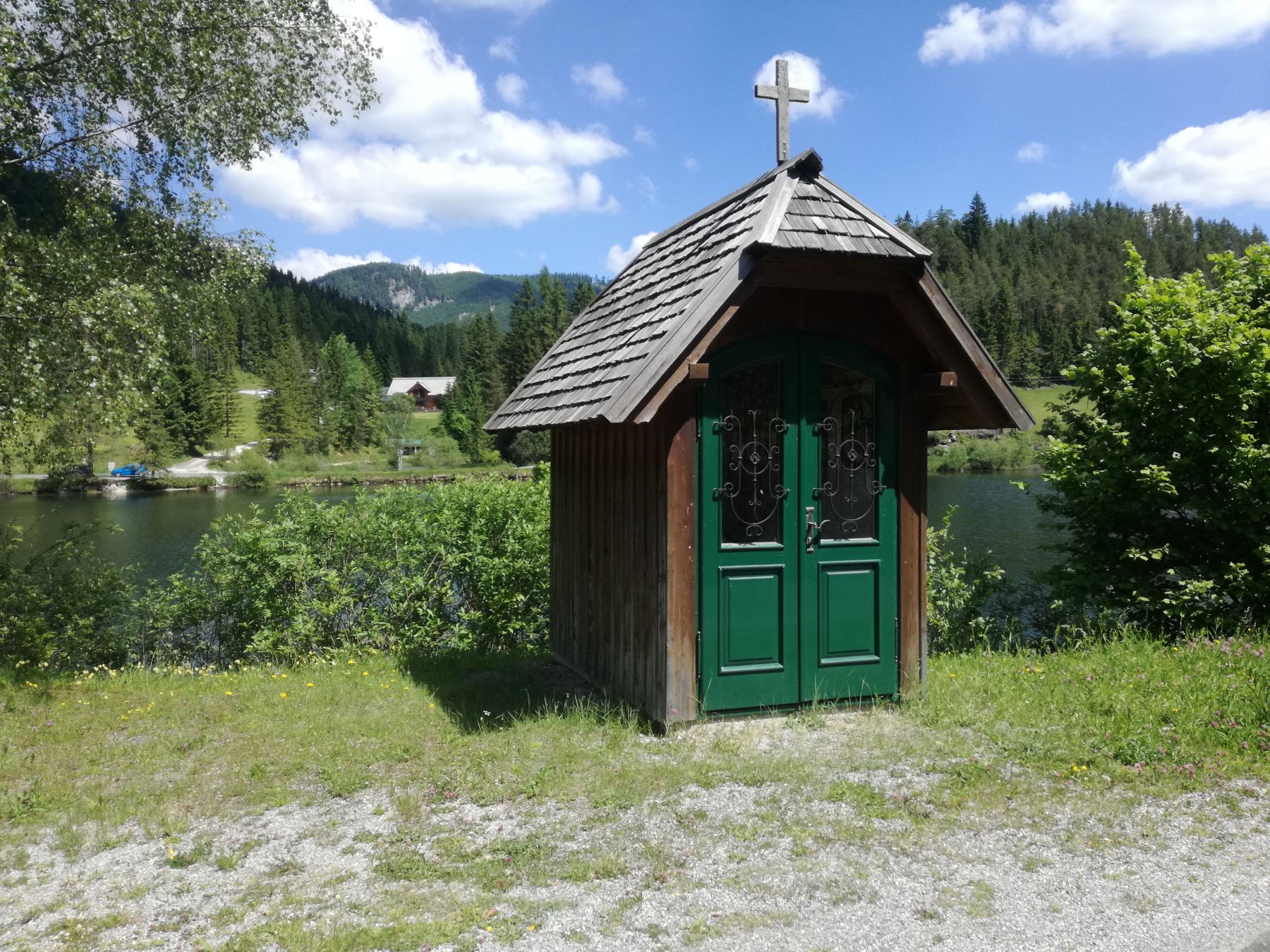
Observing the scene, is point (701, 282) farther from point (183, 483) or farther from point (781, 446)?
point (183, 483)

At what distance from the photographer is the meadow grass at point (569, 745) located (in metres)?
5.27

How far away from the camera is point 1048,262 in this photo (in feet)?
374

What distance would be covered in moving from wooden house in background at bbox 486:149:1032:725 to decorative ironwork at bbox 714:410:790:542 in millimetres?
12

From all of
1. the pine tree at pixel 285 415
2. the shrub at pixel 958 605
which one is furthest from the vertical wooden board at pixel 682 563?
the pine tree at pixel 285 415

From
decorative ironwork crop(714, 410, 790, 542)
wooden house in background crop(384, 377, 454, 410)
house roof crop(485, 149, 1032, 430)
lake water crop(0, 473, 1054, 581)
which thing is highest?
wooden house in background crop(384, 377, 454, 410)

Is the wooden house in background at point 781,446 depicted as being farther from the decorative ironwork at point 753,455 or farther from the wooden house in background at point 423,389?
the wooden house in background at point 423,389

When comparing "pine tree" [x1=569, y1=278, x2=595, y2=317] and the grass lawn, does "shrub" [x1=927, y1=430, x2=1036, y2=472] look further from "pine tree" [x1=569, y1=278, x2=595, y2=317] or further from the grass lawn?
the grass lawn

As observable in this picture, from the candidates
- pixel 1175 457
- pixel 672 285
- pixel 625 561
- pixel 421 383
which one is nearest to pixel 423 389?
pixel 421 383

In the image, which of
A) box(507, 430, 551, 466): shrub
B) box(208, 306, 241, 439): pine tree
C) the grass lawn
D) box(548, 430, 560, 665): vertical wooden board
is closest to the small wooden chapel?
the grass lawn

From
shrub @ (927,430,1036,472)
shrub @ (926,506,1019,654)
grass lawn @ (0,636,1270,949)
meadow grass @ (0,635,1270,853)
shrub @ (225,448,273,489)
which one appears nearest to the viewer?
grass lawn @ (0,636,1270,949)

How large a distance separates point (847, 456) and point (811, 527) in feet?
2.03

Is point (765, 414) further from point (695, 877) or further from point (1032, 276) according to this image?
point (1032, 276)

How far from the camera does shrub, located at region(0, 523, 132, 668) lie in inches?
370

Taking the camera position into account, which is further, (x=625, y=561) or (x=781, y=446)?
(x=625, y=561)
